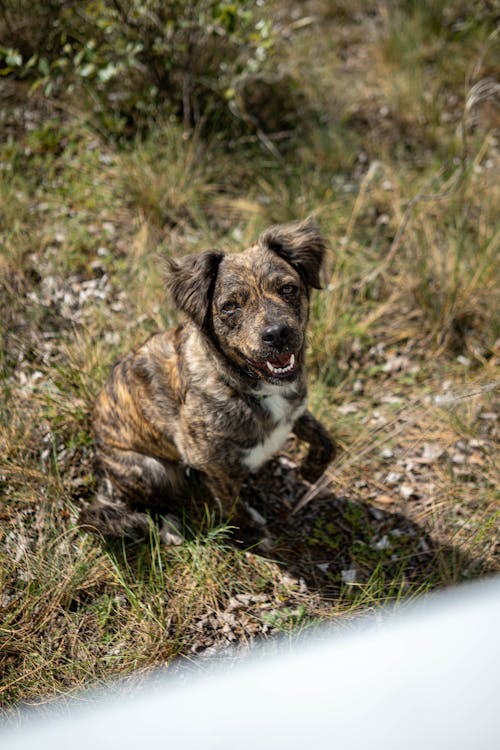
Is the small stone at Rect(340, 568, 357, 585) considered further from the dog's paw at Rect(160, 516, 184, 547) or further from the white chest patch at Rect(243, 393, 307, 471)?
the dog's paw at Rect(160, 516, 184, 547)

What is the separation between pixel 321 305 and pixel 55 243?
7.89ft

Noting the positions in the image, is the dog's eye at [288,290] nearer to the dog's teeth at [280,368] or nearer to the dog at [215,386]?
the dog at [215,386]

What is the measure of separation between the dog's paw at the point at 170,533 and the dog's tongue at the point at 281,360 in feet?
4.07

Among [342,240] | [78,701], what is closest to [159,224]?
[342,240]

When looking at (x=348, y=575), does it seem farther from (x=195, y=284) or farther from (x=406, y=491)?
(x=195, y=284)

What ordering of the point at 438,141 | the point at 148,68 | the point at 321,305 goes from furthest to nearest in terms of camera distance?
the point at 438,141, the point at 148,68, the point at 321,305

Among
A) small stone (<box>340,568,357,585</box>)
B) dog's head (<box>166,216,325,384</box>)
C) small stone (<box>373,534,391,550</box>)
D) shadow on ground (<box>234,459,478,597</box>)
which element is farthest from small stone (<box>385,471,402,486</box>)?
dog's head (<box>166,216,325,384</box>)

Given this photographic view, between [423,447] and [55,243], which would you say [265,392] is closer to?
[423,447]

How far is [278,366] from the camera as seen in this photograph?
278 cm

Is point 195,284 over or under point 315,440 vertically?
over

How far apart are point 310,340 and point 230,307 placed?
1436mm

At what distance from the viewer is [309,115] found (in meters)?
6.06

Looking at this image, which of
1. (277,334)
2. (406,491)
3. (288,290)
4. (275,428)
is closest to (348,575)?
(406,491)

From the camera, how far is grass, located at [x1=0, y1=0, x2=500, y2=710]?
3082mm
